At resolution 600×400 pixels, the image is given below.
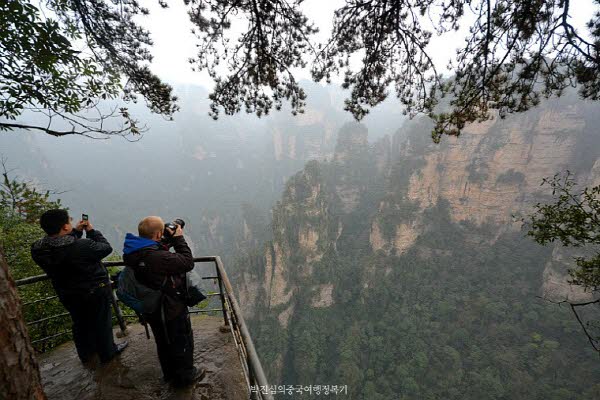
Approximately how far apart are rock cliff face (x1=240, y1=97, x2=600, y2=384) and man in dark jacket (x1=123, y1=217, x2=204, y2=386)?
27503 millimetres

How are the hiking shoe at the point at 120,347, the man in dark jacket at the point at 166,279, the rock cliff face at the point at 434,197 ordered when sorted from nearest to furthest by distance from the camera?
the man in dark jacket at the point at 166,279
the hiking shoe at the point at 120,347
the rock cliff face at the point at 434,197

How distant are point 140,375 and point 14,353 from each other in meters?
1.83

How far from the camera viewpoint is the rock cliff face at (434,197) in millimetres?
30688

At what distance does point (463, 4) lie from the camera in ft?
10.1

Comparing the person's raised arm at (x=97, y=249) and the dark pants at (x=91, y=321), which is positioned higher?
the person's raised arm at (x=97, y=249)

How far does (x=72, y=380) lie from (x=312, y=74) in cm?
443

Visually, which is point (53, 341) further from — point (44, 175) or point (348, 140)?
point (44, 175)

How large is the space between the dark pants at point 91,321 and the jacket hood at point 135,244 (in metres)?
0.93

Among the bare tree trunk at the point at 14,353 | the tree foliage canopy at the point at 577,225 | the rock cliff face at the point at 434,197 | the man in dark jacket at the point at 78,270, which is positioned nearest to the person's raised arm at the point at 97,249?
the man in dark jacket at the point at 78,270

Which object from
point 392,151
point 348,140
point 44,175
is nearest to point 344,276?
point 348,140

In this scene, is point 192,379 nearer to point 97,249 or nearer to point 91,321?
point 91,321

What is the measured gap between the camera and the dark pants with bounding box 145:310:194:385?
222 cm

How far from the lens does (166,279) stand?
6.95ft

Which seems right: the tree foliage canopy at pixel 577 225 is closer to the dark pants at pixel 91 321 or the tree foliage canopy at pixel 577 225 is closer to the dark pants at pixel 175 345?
the dark pants at pixel 175 345
